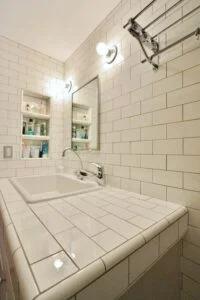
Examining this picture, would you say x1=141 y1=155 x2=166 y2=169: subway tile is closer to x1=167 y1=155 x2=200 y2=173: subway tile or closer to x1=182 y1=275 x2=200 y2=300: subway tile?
Answer: x1=167 y1=155 x2=200 y2=173: subway tile

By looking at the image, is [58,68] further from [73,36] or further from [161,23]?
[161,23]

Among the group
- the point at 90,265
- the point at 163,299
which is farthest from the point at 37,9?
the point at 163,299

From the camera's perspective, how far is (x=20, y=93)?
178 centimetres

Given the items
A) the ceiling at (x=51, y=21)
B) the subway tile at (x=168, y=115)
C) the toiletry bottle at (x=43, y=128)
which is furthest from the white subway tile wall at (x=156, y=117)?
the toiletry bottle at (x=43, y=128)

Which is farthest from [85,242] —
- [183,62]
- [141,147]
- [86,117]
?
[86,117]

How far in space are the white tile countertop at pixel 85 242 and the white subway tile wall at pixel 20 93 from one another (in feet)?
3.12

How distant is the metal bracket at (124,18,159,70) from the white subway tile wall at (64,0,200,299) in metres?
0.06

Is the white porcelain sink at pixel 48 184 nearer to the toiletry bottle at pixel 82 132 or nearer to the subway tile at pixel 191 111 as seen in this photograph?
the toiletry bottle at pixel 82 132

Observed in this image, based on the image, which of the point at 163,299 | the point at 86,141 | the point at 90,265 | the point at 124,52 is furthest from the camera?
the point at 86,141

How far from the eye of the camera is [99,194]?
1062 mm

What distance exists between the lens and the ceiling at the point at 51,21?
1.31 m

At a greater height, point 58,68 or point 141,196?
point 58,68

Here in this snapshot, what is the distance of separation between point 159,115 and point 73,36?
4.37 feet

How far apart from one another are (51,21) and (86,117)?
36.2 inches
